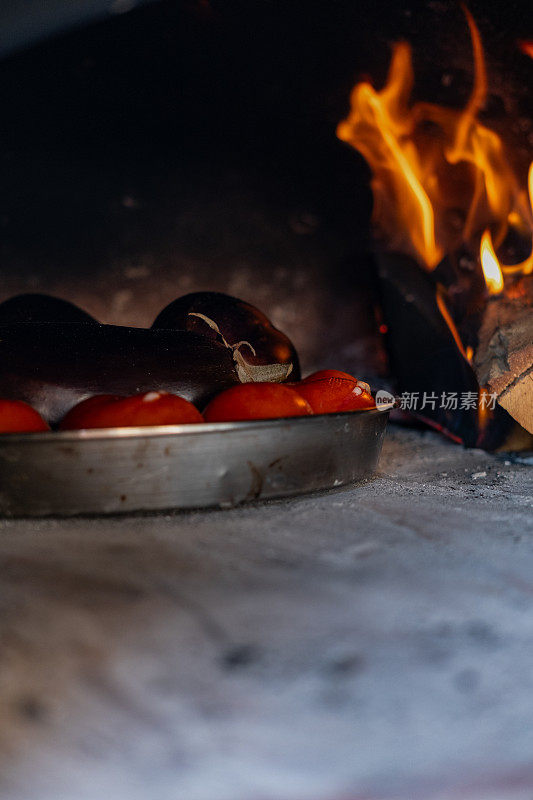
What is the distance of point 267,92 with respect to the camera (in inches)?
66.1

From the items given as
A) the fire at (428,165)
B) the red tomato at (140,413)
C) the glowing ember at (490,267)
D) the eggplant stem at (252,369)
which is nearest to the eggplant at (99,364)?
the eggplant stem at (252,369)

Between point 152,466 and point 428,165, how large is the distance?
1.38m

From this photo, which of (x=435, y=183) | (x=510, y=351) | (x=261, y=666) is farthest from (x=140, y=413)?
(x=435, y=183)

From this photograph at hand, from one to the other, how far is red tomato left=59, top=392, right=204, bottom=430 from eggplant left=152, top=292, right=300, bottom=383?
0.49 meters

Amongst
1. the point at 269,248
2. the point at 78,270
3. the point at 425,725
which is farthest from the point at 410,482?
the point at 78,270

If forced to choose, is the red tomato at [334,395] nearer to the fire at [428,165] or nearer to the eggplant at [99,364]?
the eggplant at [99,364]

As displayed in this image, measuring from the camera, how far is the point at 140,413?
0.71 meters

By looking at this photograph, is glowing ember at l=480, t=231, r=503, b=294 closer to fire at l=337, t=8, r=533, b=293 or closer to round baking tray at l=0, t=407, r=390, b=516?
fire at l=337, t=8, r=533, b=293

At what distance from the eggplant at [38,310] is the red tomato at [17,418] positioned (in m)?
0.68

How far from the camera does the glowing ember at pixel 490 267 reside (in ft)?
4.47

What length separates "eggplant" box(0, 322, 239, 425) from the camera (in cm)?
86

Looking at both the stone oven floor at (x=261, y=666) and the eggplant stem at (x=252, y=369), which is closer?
the stone oven floor at (x=261, y=666)

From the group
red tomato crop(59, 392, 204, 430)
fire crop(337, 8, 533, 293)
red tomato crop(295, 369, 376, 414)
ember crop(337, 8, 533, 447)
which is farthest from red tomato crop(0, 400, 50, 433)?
fire crop(337, 8, 533, 293)

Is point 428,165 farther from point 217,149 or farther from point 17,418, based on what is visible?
point 17,418
